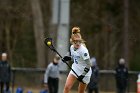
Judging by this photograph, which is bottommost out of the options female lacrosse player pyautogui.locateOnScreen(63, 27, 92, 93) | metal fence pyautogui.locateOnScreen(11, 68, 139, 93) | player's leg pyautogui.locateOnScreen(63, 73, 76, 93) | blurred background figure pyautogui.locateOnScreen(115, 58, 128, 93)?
metal fence pyautogui.locateOnScreen(11, 68, 139, 93)

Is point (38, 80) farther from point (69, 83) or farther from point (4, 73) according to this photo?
point (69, 83)

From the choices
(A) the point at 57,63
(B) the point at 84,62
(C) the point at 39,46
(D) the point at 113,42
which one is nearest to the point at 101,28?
(D) the point at 113,42

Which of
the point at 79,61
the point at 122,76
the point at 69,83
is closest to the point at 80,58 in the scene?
the point at 79,61

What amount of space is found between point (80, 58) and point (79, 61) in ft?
0.36

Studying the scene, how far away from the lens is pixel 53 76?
24125 millimetres

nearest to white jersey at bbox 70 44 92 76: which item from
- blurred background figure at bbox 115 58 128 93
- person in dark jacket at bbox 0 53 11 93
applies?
person in dark jacket at bbox 0 53 11 93

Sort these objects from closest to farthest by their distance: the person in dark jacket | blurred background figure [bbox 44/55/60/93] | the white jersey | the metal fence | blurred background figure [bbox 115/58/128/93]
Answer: the white jersey
blurred background figure [bbox 44/55/60/93]
the person in dark jacket
blurred background figure [bbox 115/58/128/93]
the metal fence

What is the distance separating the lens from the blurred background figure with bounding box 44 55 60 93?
24016 millimetres

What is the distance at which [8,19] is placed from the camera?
45875mm

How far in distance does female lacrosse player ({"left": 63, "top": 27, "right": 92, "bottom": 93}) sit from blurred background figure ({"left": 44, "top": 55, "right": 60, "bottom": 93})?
7795 mm

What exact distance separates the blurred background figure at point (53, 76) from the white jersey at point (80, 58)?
25.5 feet

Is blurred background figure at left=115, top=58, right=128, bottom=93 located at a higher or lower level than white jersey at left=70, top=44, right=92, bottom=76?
lower

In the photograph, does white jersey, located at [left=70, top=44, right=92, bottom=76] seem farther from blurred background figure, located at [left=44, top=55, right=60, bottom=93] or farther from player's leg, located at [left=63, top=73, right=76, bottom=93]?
blurred background figure, located at [left=44, top=55, right=60, bottom=93]

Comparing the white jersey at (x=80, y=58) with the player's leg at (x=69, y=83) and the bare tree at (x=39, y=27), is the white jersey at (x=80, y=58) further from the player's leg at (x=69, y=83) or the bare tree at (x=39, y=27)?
the bare tree at (x=39, y=27)
